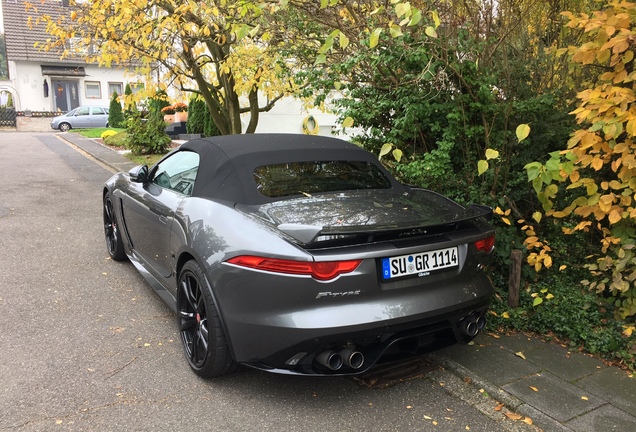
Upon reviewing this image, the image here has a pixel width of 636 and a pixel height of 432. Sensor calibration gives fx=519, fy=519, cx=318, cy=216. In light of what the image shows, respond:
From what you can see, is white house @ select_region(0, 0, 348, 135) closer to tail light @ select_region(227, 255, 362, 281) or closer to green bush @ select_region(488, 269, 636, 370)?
green bush @ select_region(488, 269, 636, 370)

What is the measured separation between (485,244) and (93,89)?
4429 centimetres

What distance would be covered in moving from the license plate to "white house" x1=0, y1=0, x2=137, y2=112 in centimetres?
4002

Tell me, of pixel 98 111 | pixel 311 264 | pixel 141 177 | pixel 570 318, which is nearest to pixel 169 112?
pixel 98 111

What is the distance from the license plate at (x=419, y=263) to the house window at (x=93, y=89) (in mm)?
44062

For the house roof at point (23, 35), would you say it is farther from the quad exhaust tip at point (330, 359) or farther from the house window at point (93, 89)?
the quad exhaust tip at point (330, 359)

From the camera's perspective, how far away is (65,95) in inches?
1615

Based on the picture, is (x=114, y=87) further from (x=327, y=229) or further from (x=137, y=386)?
(x=327, y=229)

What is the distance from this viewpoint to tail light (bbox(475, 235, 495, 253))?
3119 millimetres

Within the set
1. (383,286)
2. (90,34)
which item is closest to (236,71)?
(90,34)

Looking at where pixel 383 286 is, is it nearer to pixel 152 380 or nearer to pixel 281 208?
pixel 281 208

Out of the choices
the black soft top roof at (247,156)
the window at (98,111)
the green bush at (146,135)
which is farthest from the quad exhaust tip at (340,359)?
the window at (98,111)

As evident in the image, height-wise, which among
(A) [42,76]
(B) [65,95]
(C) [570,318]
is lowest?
(C) [570,318]

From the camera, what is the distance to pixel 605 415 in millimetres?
2828

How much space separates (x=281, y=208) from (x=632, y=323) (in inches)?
103
